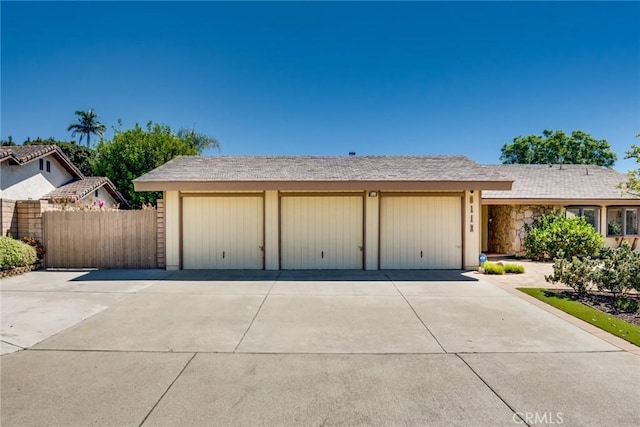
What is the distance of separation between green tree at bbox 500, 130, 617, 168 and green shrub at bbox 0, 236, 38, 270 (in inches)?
1451

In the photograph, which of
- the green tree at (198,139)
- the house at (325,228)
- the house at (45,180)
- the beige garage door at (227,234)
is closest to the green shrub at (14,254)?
the house at (325,228)

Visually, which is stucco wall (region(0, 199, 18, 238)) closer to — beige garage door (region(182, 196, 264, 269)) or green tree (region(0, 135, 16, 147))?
beige garage door (region(182, 196, 264, 269))

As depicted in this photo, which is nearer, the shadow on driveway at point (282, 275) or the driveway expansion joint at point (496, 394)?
the driveway expansion joint at point (496, 394)

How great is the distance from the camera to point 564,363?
3.89 m

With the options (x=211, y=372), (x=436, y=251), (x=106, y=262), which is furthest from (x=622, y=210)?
(x=106, y=262)

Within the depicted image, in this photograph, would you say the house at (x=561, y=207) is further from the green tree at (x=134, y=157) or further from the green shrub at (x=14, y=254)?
the green tree at (x=134, y=157)

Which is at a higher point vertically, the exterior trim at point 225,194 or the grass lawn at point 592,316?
the exterior trim at point 225,194

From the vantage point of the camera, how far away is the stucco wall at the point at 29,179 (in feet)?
52.4

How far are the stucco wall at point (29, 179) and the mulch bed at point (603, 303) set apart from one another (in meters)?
21.9

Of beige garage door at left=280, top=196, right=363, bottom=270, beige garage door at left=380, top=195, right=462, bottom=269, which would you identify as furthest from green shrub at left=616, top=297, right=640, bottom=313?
beige garage door at left=280, top=196, right=363, bottom=270

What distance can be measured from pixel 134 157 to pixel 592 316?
941 inches

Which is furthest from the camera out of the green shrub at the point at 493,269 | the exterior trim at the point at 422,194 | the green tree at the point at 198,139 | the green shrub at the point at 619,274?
the green tree at the point at 198,139

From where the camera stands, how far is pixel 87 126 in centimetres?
4638

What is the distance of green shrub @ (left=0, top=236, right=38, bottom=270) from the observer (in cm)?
857
